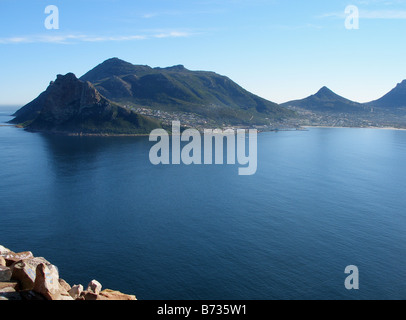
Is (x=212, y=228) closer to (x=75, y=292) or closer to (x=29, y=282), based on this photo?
(x=75, y=292)

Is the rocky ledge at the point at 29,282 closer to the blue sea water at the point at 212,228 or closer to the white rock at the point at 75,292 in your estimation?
the white rock at the point at 75,292

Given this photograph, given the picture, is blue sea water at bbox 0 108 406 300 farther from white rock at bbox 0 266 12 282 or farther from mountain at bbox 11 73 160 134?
mountain at bbox 11 73 160 134

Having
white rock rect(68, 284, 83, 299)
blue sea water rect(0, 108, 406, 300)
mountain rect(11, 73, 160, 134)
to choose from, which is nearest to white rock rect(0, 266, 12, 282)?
white rock rect(68, 284, 83, 299)

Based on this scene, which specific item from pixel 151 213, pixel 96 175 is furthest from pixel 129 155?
pixel 151 213

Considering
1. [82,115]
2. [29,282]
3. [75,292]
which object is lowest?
[75,292]

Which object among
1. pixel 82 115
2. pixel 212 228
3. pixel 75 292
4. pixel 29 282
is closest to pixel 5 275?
pixel 29 282
